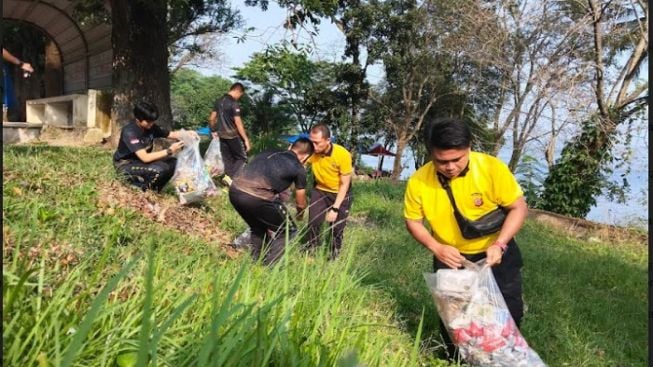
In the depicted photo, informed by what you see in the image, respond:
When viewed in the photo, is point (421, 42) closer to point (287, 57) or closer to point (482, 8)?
point (482, 8)

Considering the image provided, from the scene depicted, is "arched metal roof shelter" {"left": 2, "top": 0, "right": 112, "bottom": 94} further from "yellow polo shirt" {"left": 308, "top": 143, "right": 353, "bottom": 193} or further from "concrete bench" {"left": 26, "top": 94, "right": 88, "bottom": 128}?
"yellow polo shirt" {"left": 308, "top": 143, "right": 353, "bottom": 193}

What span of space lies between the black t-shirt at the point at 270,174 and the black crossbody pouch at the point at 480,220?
1.73 m

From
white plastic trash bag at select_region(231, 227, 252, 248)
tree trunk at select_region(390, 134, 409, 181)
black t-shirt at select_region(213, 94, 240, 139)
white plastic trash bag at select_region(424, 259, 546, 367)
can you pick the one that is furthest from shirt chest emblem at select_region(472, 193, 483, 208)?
tree trunk at select_region(390, 134, 409, 181)

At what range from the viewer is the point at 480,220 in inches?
120

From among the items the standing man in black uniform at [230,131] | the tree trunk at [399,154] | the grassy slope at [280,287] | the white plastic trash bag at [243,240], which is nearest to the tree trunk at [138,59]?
the standing man in black uniform at [230,131]

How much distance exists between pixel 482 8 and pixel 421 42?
8.62m

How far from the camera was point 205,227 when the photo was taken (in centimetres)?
522

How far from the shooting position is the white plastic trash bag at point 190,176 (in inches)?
221

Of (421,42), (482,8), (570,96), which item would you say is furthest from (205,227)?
(421,42)

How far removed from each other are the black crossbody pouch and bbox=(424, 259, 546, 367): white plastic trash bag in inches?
11.4

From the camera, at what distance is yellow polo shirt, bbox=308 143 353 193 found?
208 inches

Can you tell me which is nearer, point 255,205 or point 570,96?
point 255,205

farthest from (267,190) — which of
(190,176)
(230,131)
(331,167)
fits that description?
(230,131)

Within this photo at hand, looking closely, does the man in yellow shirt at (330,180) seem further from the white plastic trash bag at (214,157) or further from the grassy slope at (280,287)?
the white plastic trash bag at (214,157)
